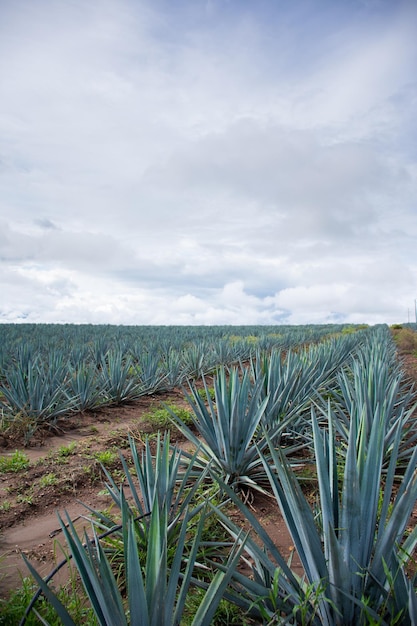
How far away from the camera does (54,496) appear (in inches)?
126

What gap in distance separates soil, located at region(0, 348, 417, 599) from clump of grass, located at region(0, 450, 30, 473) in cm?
6

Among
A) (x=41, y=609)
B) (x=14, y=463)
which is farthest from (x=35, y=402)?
(x=41, y=609)

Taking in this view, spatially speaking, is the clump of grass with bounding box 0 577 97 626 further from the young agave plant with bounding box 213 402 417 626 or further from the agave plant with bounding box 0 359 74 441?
the agave plant with bounding box 0 359 74 441

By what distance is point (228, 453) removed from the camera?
3.11 meters

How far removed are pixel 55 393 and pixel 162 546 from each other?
14.6ft

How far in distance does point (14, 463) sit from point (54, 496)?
0.89 metres

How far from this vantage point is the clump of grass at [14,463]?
376 centimetres

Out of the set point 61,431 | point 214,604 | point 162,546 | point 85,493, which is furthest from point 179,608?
point 61,431

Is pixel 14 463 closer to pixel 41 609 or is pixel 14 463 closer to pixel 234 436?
pixel 234 436

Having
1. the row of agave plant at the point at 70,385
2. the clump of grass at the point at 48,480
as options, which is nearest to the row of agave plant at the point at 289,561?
the clump of grass at the point at 48,480

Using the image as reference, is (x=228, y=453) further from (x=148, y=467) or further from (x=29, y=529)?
(x=29, y=529)

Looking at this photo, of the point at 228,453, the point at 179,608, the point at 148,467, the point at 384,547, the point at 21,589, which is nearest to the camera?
the point at 179,608

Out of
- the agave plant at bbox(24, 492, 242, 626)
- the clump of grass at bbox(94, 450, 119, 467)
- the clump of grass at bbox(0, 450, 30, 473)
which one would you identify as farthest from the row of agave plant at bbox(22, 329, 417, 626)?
the clump of grass at bbox(0, 450, 30, 473)

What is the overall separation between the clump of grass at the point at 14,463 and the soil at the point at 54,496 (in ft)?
0.20
